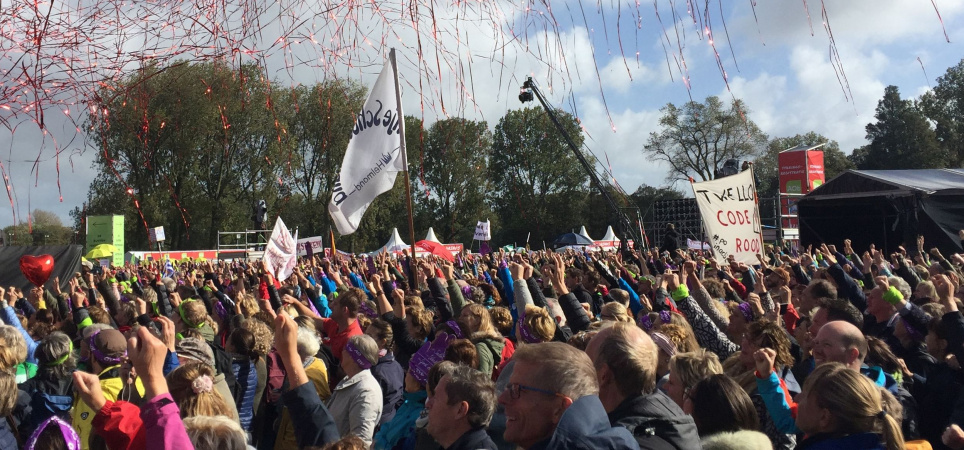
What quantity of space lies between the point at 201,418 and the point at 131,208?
29764 mm

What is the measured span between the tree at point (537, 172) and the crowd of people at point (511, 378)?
48.7 feet

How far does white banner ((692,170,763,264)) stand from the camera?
10547mm

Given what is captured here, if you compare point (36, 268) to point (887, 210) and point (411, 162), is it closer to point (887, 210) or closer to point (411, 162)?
Answer: point (887, 210)

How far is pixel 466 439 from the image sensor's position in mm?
2891

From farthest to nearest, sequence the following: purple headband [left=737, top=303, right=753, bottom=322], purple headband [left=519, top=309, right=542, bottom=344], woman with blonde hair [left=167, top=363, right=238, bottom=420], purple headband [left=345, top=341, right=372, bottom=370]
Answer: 1. purple headband [left=737, top=303, right=753, bottom=322]
2. purple headband [left=519, top=309, right=542, bottom=344]
3. purple headband [left=345, top=341, right=372, bottom=370]
4. woman with blonde hair [left=167, top=363, right=238, bottom=420]

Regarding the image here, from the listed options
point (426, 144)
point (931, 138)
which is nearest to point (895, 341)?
point (426, 144)

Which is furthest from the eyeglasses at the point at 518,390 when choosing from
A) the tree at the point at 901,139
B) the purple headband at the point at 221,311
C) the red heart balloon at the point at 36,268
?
the tree at the point at 901,139

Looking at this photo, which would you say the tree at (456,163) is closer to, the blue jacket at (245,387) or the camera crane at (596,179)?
the camera crane at (596,179)

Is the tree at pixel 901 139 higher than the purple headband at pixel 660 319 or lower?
higher

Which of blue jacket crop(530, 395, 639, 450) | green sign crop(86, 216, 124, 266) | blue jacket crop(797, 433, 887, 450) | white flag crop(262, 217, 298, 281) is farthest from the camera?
green sign crop(86, 216, 124, 266)

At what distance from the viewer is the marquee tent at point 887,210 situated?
53.0ft

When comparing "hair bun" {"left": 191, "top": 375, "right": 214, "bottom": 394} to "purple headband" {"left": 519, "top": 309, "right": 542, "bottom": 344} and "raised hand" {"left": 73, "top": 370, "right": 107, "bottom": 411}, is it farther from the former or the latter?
"purple headband" {"left": 519, "top": 309, "right": 542, "bottom": 344}

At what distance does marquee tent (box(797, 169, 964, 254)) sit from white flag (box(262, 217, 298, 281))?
40.4 ft

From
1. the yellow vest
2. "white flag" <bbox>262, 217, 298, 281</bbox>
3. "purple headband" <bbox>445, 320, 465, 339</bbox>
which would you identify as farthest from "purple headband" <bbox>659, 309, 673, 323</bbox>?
"white flag" <bbox>262, 217, 298, 281</bbox>
